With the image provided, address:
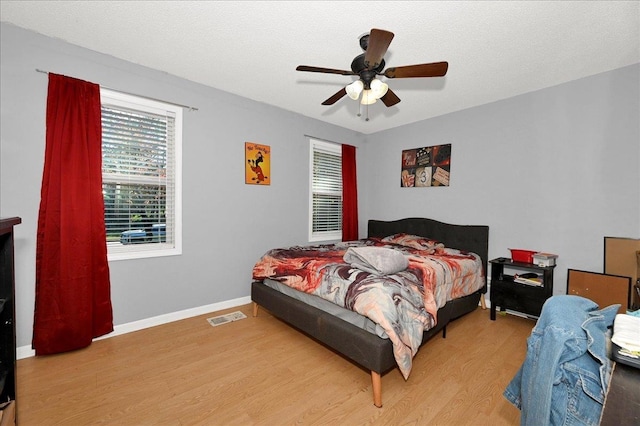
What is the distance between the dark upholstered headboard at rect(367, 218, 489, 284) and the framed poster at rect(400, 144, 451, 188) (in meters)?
0.59

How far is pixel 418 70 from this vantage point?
6.18ft

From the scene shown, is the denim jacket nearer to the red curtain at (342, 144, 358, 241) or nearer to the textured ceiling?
the textured ceiling

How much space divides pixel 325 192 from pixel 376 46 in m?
2.95

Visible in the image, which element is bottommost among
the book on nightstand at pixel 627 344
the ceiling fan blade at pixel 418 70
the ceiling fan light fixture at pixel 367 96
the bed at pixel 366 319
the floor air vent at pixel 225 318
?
the floor air vent at pixel 225 318

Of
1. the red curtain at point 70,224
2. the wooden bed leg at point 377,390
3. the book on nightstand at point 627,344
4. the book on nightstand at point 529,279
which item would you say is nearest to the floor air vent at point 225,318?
the red curtain at point 70,224

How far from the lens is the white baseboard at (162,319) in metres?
2.19

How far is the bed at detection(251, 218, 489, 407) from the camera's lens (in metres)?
1.76

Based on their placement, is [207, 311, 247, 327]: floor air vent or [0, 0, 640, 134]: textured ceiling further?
[207, 311, 247, 327]: floor air vent

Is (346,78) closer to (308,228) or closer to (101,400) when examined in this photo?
(308,228)

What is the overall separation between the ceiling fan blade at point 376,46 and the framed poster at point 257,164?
2028 millimetres

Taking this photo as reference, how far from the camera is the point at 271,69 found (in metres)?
2.75

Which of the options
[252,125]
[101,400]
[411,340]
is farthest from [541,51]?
[101,400]

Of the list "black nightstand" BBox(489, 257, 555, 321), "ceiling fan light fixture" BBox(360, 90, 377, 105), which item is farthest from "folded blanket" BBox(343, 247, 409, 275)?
"black nightstand" BBox(489, 257, 555, 321)

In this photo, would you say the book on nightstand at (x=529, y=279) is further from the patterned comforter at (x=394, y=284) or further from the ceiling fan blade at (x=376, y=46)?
the ceiling fan blade at (x=376, y=46)
